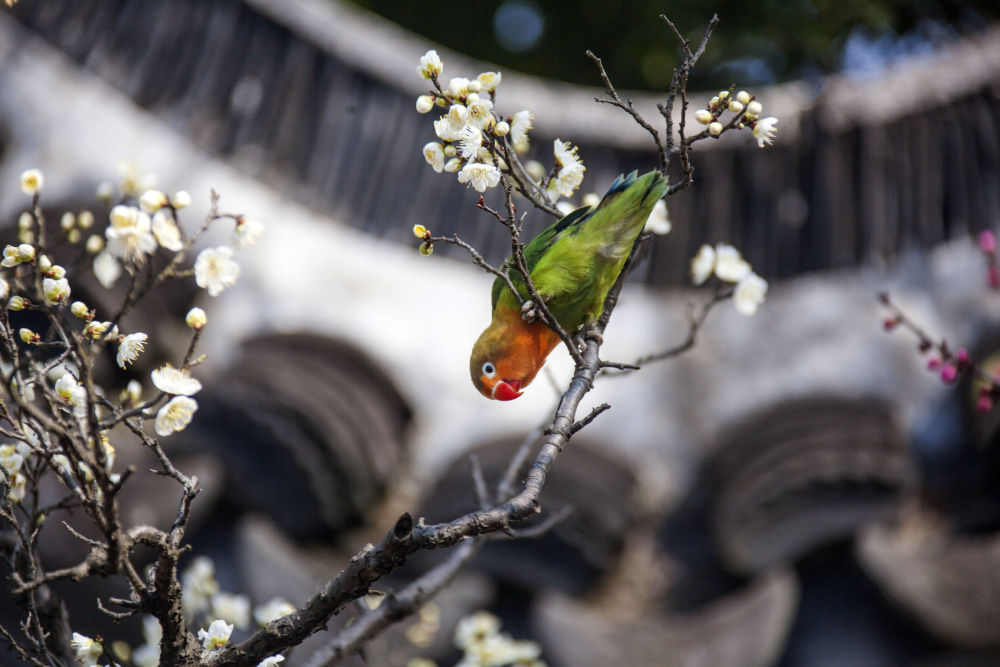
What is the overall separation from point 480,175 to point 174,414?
690 mm

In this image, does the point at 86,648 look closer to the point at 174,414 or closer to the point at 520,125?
the point at 174,414

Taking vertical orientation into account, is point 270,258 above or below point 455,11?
below

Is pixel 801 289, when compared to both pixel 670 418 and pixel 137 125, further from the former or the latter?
pixel 137 125

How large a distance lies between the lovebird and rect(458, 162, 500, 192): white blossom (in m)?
0.56

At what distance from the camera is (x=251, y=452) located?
346 cm

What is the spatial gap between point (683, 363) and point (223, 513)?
2.59 meters

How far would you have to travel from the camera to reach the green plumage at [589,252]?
2123 mm

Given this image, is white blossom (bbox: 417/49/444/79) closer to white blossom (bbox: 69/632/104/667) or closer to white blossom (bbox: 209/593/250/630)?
white blossom (bbox: 69/632/104/667)

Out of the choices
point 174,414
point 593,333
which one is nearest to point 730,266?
point 593,333

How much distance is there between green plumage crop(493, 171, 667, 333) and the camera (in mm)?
2123

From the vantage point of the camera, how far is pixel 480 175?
63.5 inches

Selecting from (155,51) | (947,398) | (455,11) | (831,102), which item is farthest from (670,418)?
(455,11)

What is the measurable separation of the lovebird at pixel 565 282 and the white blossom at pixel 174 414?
86 cm

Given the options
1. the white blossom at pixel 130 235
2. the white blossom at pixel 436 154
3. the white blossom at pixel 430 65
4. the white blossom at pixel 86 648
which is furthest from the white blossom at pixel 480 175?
the white blossom at pixel 86 648
